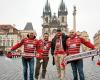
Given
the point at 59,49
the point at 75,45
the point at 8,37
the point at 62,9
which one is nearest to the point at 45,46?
the point at 59,49

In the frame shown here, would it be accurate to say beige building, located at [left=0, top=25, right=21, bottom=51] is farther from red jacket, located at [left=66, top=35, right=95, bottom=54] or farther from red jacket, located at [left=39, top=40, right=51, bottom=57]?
red jacket, located at [left=66, top=35, right=95, bottom=54]

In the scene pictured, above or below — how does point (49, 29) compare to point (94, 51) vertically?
above

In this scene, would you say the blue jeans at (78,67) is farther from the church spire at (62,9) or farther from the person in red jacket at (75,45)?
the church spire at (62,9)

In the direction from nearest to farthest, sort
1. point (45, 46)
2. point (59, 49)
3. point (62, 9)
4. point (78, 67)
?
point (78, 67) → point (59, 49) → point (45, 46) → point (62, 9)

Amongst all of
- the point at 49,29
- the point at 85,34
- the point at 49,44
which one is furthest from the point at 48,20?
the point at 49,44

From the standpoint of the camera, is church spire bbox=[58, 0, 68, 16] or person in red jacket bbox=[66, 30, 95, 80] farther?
church spire bbox=[58, 0, 68, 16]

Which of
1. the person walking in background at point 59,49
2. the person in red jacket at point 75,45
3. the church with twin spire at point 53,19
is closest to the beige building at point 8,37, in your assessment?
the church with twin spire at point 53,19

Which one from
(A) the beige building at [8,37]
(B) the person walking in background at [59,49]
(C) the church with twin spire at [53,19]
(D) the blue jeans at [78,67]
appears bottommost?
(D) the blue jeans at [78,67]

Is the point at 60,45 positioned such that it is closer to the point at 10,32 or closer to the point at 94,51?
the point at 94,51

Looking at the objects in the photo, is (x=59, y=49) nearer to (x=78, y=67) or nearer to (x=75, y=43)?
(x=75, y=43)

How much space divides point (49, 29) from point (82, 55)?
150423 millimetres

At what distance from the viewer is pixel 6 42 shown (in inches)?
5413

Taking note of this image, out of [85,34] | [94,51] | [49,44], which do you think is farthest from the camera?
[85,34]

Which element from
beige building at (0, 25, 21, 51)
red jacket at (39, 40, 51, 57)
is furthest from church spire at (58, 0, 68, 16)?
red jacket at (39, 40, 51, 57)
